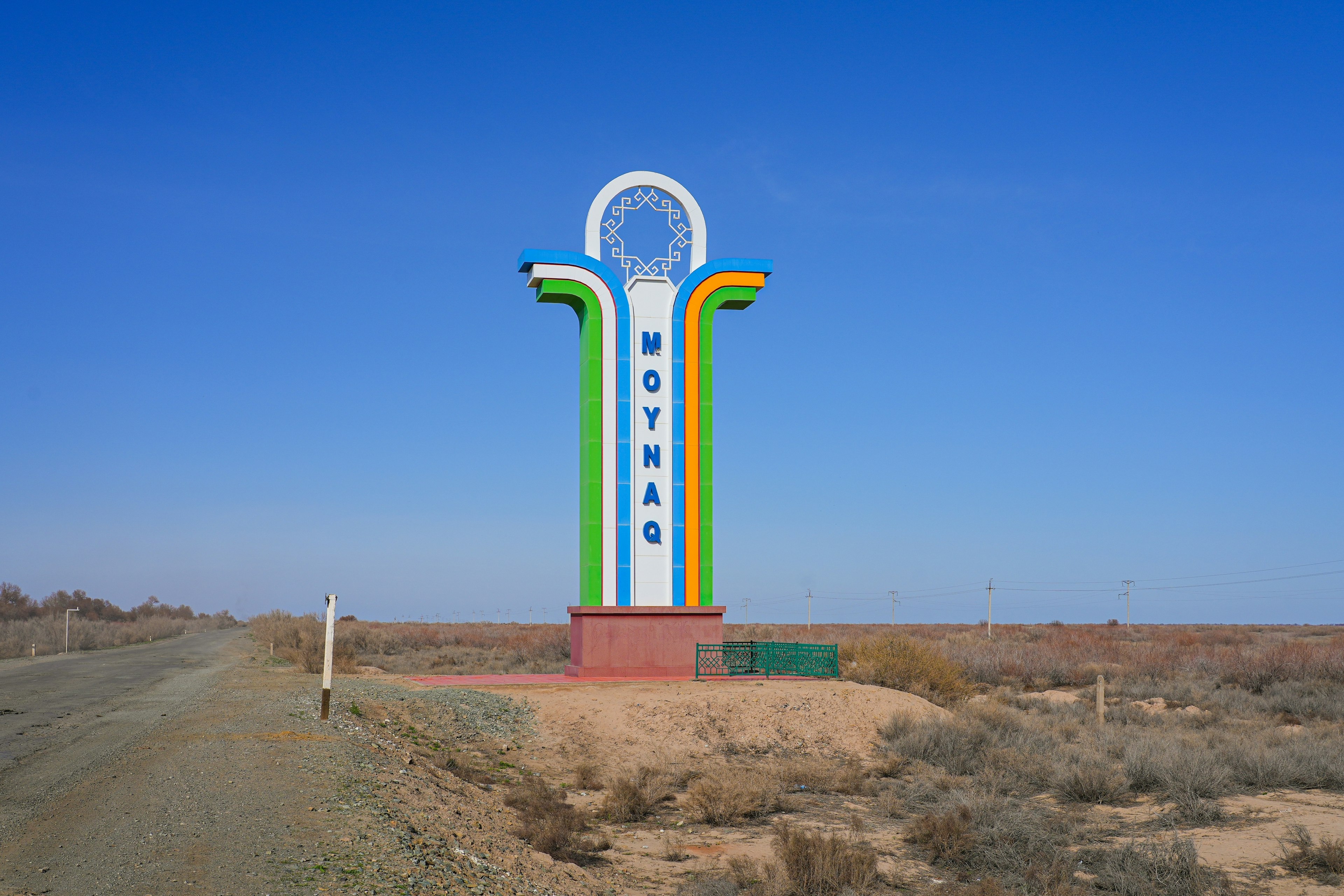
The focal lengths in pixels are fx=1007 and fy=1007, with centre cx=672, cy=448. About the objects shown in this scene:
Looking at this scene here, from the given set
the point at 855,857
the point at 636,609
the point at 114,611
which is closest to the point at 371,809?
the point at 855,857

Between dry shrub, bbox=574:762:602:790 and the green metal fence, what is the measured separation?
845 centimetres

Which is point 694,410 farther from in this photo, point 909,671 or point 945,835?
point 945,835

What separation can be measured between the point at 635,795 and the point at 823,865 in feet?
15.4

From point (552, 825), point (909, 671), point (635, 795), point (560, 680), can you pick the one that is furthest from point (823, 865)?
point (909, 671)

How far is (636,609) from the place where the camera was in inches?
1021

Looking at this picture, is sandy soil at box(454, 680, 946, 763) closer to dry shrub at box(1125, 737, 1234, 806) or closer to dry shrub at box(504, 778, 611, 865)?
dry shrub at box(504, 778, 611, 865)

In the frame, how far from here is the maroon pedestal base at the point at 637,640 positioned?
25703 millimetres

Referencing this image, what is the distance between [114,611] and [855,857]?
101 m

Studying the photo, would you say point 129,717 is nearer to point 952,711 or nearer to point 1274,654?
point 952,711

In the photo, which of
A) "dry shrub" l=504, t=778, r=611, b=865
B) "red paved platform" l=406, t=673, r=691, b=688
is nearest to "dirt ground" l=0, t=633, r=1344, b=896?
"dry shrub" l=504, t=778, r=611, b=865

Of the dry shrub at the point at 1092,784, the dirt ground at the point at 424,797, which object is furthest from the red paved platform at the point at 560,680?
the dry shrub at the point at 1092,784

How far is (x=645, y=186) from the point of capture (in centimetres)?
2781

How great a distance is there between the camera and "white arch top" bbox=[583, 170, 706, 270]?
27406 millimetres

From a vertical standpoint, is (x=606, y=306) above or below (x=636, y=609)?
above
